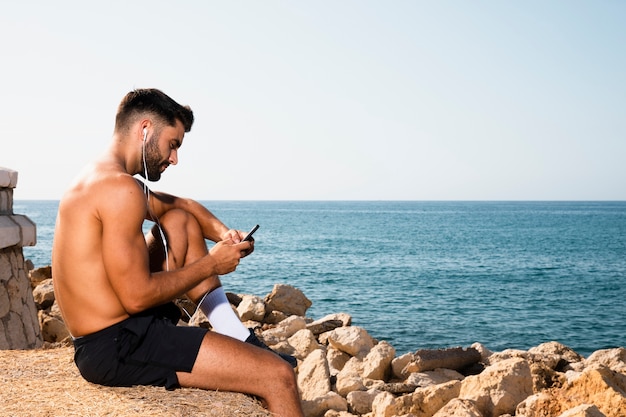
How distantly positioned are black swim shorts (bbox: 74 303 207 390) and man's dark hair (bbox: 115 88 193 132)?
3.60 ft

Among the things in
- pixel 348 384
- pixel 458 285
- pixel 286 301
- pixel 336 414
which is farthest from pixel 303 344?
pixel 458 285

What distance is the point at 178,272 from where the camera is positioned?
11.9 feet

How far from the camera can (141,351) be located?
3670 mm

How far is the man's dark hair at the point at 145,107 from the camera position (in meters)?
3.81

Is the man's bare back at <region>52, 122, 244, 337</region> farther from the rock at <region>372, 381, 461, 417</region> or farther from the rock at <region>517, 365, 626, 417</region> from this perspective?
the rock at <region>517, 365, 626, 417</region>

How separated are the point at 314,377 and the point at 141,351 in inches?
185

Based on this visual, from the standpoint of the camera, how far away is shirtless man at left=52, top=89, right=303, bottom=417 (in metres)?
3.46

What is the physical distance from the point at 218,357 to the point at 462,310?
22.7 m

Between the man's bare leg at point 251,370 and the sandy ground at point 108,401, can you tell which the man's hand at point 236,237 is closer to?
the man's bare leg at point 251,370

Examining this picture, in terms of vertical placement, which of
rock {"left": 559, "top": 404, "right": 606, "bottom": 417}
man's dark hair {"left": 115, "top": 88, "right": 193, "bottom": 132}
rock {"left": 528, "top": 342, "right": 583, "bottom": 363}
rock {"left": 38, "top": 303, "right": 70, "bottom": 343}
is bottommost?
rock {"left": 528, "top": 342, "right": 583, "bottom": 363}

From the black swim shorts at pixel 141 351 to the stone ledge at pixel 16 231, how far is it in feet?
11.0

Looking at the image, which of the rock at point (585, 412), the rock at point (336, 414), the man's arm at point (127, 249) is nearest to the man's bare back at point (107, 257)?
the man's arm at point (127, 249)

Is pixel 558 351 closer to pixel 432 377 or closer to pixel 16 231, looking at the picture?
pixel 432 377

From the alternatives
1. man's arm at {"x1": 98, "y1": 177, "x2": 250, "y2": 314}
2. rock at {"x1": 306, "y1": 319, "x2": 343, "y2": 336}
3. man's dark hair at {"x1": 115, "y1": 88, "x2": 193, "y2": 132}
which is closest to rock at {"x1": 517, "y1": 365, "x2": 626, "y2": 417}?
man's arm at {"x1": 98, "y1": 177, "x2": 250, "y2": 314}
